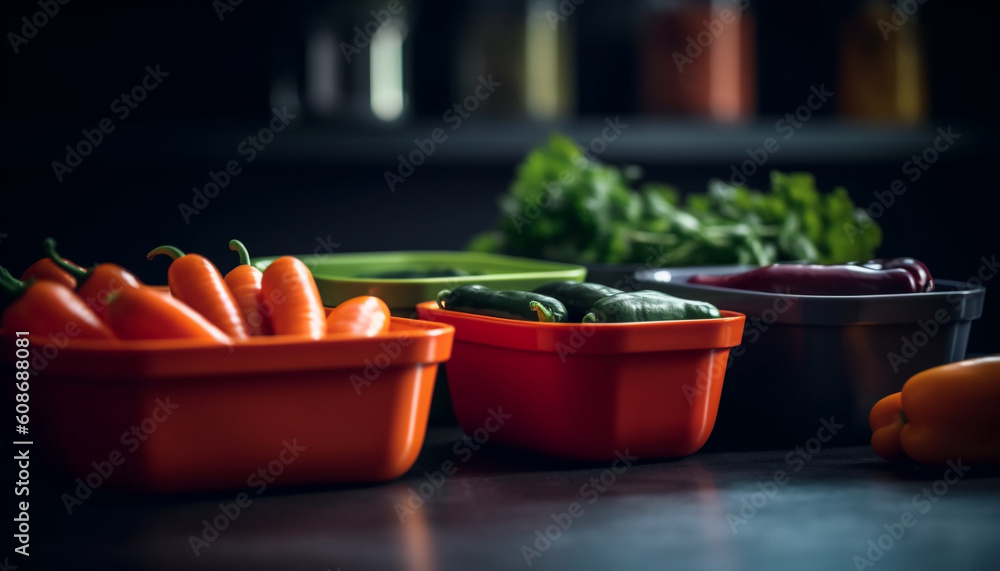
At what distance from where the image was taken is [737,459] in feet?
3.13

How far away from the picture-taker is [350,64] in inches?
101

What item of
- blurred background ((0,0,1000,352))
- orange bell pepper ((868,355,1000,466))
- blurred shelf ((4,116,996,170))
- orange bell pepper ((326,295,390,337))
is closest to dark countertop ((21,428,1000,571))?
orange bell pepper ((868,355,1000,466))

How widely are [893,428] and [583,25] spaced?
2.24m

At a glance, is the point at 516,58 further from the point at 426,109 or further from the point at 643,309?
the point at 643,309

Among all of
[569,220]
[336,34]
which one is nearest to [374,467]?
[569,220]

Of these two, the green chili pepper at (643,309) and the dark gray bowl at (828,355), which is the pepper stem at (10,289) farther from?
the dark gray bowl at (828,355)

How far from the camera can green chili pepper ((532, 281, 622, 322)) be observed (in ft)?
3.13

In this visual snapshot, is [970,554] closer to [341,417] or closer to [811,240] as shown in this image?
[341,417]

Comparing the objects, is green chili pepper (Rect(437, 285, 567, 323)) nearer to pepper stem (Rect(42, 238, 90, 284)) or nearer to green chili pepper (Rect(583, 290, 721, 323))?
green chili pepper (Rect(583, 290, 721, 323))

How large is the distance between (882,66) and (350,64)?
1427mm

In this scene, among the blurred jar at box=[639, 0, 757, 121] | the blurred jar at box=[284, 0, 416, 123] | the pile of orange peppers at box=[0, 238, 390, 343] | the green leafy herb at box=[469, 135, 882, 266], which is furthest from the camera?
the blurred jar at box=[639, 0, 757, 121]

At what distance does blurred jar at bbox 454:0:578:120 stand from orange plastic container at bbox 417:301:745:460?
1766 mm

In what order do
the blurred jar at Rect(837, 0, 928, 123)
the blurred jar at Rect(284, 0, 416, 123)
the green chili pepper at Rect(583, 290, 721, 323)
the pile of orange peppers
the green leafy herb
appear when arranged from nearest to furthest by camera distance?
the pile of orange peppers < the green chili pepper at Rect(583, 290, 721, 323) < the green leafy herb < the blurred jar at Rect(284, 0, 416, 123) < the blurred jar at Rect(837, 0, 928, 123)

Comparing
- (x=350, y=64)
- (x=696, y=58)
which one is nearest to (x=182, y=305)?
(x=350, y=64)
